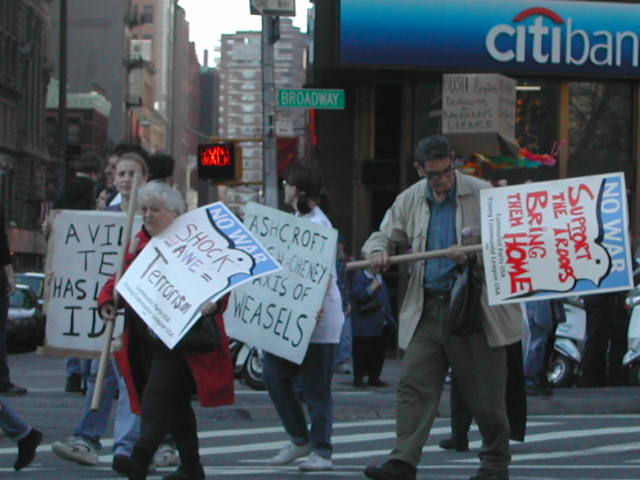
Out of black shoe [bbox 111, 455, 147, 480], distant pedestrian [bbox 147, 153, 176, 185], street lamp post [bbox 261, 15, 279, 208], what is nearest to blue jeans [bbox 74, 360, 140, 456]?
black shoe [bbox 111, 455, 147, 480]

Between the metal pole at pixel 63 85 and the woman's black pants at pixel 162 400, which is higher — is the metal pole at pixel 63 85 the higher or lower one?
the higher one

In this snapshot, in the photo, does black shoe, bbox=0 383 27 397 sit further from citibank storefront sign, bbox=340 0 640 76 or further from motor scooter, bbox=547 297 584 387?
citibank storefront sign, bbox=340 0 640 76

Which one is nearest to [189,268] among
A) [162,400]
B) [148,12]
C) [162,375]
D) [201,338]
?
[201,338]

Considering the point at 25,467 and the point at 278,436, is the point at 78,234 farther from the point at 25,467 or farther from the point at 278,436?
the point at 278,436

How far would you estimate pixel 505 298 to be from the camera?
763 cm

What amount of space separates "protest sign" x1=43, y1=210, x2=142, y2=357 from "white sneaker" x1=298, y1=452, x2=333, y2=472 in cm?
143

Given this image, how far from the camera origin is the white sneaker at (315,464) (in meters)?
8.91

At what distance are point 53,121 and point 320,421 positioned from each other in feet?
295

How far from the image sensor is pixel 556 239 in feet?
25.4

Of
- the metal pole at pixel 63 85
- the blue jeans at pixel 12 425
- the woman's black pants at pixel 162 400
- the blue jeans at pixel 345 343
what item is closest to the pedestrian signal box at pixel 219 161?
the blue jeans at pixel 345 343

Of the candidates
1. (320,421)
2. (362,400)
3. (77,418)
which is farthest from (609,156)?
(320,421)

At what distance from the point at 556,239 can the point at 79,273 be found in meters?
2.99

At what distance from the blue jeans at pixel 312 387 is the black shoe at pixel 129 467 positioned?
182 cm

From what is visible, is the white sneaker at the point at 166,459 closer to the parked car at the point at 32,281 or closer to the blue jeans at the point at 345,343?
the blue jeans at the point at 345,343
